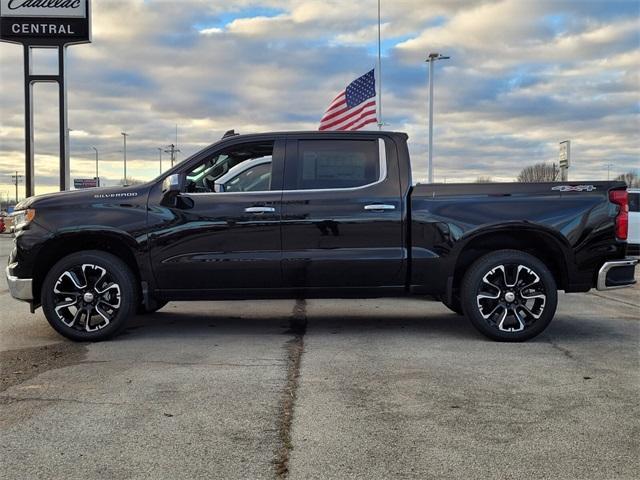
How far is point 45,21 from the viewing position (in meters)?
17.9

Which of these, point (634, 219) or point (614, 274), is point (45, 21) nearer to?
point (634, 219)

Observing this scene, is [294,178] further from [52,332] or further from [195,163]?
[52,332]

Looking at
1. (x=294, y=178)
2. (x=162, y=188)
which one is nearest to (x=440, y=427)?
(x=294, y=178)

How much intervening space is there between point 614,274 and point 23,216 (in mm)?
5697

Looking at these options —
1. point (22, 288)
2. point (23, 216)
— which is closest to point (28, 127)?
point (23, 216)

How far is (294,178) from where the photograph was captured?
5996mm

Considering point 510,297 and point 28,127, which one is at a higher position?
point 28,127

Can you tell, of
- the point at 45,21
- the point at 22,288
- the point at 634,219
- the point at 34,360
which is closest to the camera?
the point at 34,360

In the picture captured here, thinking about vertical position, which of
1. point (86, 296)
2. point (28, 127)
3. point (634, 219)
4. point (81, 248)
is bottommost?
point (86, 296)

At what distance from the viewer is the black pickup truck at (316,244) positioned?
5812 mm

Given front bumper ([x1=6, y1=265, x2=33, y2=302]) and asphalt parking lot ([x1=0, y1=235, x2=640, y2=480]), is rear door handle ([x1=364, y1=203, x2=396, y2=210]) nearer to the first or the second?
asphalt parking lot ([x1=0, y1=235, x2=640, y2=480])

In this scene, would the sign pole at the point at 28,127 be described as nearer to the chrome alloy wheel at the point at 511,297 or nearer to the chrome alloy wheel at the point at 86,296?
the chrome alloy wheel at the point at 86,296

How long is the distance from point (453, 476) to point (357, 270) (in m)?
3.05

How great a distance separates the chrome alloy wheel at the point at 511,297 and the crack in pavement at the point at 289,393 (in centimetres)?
180
